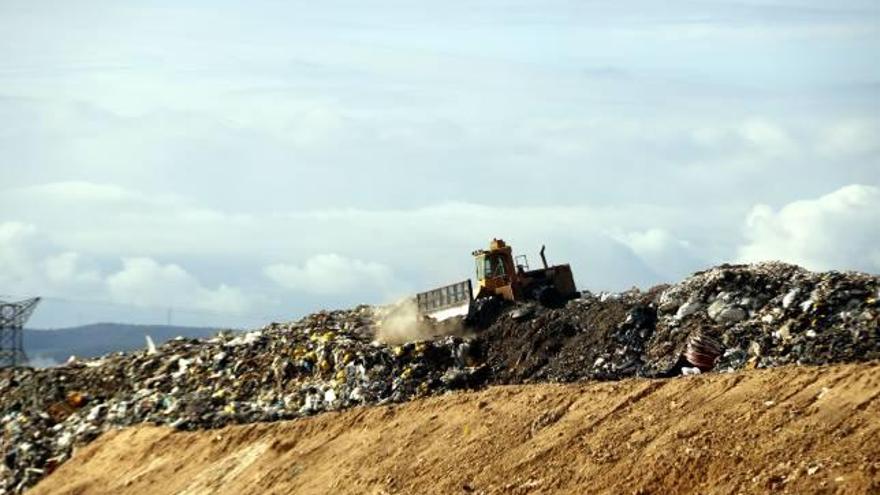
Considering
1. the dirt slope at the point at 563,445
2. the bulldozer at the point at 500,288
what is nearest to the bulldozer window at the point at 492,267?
the bulldozer at the point at 500,288

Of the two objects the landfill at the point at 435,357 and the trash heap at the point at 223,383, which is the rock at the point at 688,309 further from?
the trash heap at the point at 223,383

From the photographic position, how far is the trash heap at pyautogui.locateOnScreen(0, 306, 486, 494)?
22.8 metres

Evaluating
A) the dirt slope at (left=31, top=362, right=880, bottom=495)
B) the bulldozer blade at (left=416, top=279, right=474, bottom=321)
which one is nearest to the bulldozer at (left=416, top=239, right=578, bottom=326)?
the bulldozer blade at (left=416, top=279, right=474, bottom=321)

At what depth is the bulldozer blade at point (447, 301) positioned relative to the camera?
25.7 metres

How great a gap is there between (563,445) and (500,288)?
9.20 meters

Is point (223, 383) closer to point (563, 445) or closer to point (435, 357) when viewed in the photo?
point (435, 357)

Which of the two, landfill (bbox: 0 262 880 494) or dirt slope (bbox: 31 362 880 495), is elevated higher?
landfill (bbox: 0 262 880 494)

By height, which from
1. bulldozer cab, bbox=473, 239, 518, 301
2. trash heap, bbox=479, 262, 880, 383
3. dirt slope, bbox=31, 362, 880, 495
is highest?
bulldozer cab, bbox=473, 239, 518, 301

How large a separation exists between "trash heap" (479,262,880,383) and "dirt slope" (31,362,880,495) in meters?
1.04

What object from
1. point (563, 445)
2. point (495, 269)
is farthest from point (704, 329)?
point (495, 269)

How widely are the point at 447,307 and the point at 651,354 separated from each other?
685cm

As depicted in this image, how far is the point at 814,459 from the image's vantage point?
14422mm

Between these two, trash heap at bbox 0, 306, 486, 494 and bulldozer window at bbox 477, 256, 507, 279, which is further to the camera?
bulldozer window at bbox 477, 256, 507, 279

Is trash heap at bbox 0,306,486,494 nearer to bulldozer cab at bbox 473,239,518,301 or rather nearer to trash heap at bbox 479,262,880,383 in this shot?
trash heap at bbox 479,262,880,383
